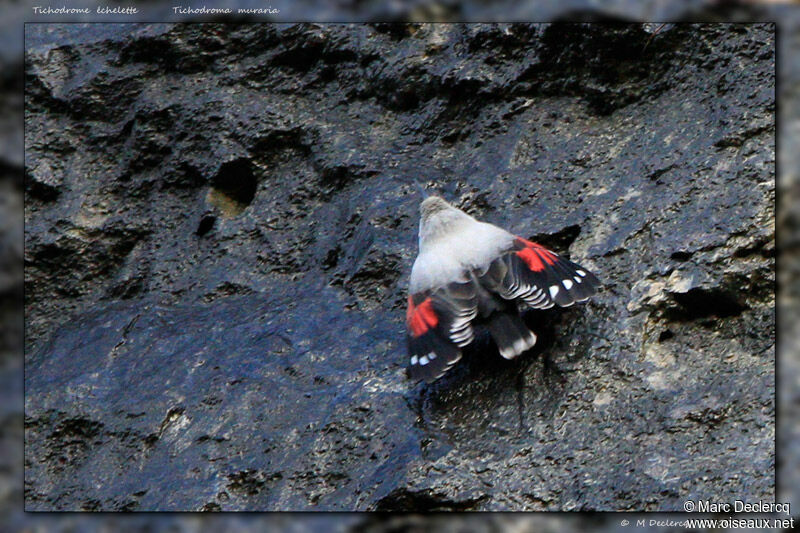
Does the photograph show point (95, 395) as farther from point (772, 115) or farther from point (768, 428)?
point (772, 115)

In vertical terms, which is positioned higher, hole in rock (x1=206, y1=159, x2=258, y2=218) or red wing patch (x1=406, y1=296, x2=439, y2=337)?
hole in rock (x1=206, y1=159, x2=258, y2=218)

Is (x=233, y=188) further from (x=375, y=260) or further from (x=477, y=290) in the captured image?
(x=477, y=290)

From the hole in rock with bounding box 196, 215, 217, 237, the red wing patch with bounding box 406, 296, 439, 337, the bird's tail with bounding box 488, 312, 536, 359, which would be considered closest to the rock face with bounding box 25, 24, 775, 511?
the hole in rock with bounding box 196, 215, 217, 237

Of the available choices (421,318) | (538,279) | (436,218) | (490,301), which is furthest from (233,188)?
(538,279)

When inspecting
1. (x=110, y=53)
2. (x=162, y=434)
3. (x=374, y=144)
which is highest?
(x=110, y=53)

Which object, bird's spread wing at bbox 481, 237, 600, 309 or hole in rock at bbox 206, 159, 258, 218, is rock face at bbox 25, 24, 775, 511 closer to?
hole in rock at bbox 206, 159, 258, 218

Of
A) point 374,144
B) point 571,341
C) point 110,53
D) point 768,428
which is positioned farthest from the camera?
point 110,53

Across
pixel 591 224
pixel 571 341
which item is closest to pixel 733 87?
pixel 591 224
